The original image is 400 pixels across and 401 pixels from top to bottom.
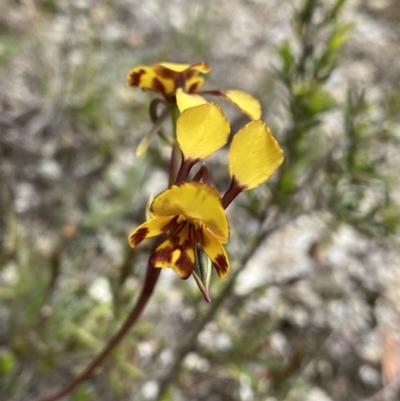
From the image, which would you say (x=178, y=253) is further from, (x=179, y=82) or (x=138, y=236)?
(x=179, y=82)

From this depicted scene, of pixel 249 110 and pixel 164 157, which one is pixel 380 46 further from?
pixel 249 110

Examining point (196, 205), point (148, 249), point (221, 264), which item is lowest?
point (148, 249)

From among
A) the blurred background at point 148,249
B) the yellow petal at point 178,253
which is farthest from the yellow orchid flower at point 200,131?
the blurred background at point 148,249

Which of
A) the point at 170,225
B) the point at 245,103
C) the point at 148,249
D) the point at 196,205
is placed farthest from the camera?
the point at 148,249

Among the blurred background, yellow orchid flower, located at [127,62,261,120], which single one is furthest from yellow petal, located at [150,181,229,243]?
the blurred background

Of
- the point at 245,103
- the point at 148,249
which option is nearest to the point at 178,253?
the point at 245,103

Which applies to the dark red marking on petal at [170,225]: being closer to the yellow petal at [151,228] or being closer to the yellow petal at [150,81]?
the yellow petal at [151,228]

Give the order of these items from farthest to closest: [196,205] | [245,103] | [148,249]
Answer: [148,249] → [245,103] → [196,205]
